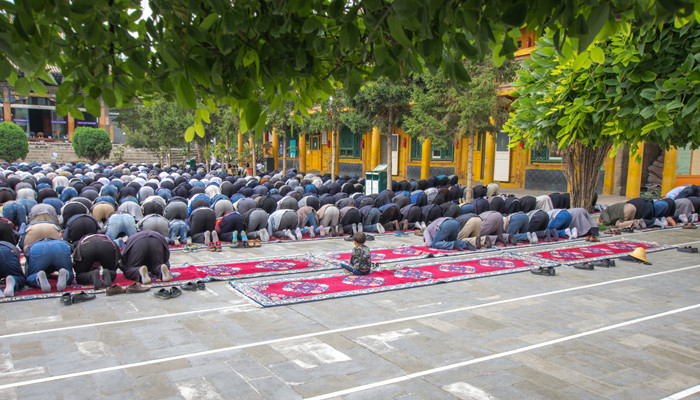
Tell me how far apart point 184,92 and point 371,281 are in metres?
6.46

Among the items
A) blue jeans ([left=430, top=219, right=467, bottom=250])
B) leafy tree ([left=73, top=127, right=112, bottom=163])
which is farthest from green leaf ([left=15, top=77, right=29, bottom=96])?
leafy tree ([left=73, top=127, right=112, bottom=163])

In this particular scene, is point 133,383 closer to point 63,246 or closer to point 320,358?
point 320,358

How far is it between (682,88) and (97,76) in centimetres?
566

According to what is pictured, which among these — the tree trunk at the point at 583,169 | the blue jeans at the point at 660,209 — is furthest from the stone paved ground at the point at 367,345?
the blue jeans at the point at 660,209

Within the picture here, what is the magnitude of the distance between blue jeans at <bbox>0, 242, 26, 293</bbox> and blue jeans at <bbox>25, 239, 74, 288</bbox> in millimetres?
157

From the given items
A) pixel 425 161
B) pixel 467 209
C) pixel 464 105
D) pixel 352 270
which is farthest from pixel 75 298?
pixel 425 161

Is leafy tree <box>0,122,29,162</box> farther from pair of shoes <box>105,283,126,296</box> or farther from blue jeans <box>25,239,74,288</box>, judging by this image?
pair of shoes <box>105,283,126,296</box>

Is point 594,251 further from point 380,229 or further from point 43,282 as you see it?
point 43,282

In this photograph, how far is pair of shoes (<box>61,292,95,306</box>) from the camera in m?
7.18

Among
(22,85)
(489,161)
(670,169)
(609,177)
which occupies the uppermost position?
(22,85)

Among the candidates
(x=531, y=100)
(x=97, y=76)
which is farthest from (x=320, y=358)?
(x=531, y=100)

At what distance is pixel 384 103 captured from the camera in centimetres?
2156

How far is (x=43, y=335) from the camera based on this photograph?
19.5 ft

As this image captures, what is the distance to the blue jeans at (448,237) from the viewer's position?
470 inches
